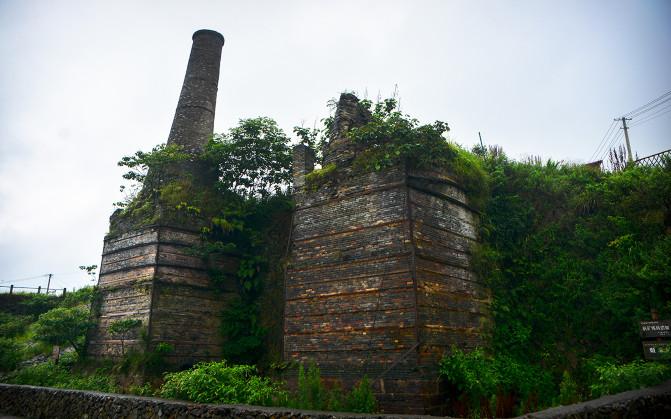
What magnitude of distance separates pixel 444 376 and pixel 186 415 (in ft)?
16.5

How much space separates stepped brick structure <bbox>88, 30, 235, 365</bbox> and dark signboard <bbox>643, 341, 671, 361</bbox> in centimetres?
1055

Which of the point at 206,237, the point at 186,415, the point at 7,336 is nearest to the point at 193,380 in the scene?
the point at 186,415

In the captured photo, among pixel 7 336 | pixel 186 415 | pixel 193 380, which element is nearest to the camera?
pixel 186 415

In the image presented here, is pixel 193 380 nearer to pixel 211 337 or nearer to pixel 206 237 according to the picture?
pixel 211 337

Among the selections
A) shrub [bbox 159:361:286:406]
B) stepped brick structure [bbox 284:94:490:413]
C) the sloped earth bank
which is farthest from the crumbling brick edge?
shrub [bbox 159:361:286:406]

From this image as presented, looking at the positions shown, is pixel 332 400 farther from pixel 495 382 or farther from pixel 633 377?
pixel 633 377

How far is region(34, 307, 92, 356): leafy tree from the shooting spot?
14.4 meters

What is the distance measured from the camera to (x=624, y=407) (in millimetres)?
6102

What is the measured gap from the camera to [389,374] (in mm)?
9406

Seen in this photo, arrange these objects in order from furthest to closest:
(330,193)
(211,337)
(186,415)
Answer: (211,337), (330,193), (186,415)

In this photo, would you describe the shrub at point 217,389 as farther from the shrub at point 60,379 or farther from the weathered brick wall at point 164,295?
the shrub at point 60,379

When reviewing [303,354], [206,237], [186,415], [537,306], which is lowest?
[186,415]

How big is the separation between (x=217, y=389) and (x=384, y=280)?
395cm

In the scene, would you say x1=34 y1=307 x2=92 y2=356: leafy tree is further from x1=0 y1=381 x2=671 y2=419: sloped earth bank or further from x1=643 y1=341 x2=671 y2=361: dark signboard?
x1=643 y1=341 x2=671 y2=361: dark signboard
